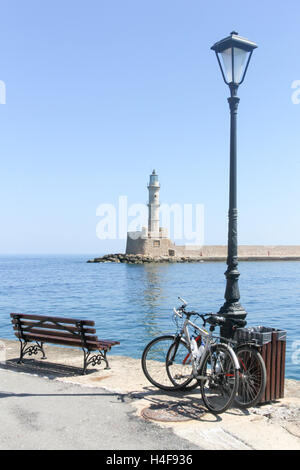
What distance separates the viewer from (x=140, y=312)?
28.4 metres

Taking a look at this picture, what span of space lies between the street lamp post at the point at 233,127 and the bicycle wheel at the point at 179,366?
2.13 ft

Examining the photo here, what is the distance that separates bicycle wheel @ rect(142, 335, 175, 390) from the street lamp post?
0.84 m

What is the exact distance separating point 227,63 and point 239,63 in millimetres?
178

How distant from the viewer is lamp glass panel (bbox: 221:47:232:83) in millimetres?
6887

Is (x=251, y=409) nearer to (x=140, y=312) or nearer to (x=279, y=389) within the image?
(x=279, y=389)

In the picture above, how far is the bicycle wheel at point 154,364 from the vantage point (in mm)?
6453

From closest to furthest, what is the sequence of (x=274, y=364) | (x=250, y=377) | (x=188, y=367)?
1. (x=250, y=377)
2. (x=274, y=364)
3. (x=188, y=367)

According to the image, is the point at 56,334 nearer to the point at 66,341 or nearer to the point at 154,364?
the point at 66,341

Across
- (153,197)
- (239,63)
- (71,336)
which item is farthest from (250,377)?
(153,197)

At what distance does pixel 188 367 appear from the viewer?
248 inches

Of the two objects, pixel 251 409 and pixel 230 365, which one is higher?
pixel 230 365

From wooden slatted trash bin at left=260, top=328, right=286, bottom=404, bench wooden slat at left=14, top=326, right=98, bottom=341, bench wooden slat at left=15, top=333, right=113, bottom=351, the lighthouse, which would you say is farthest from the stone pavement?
the lighthouse

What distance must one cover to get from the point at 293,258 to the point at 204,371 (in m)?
126
